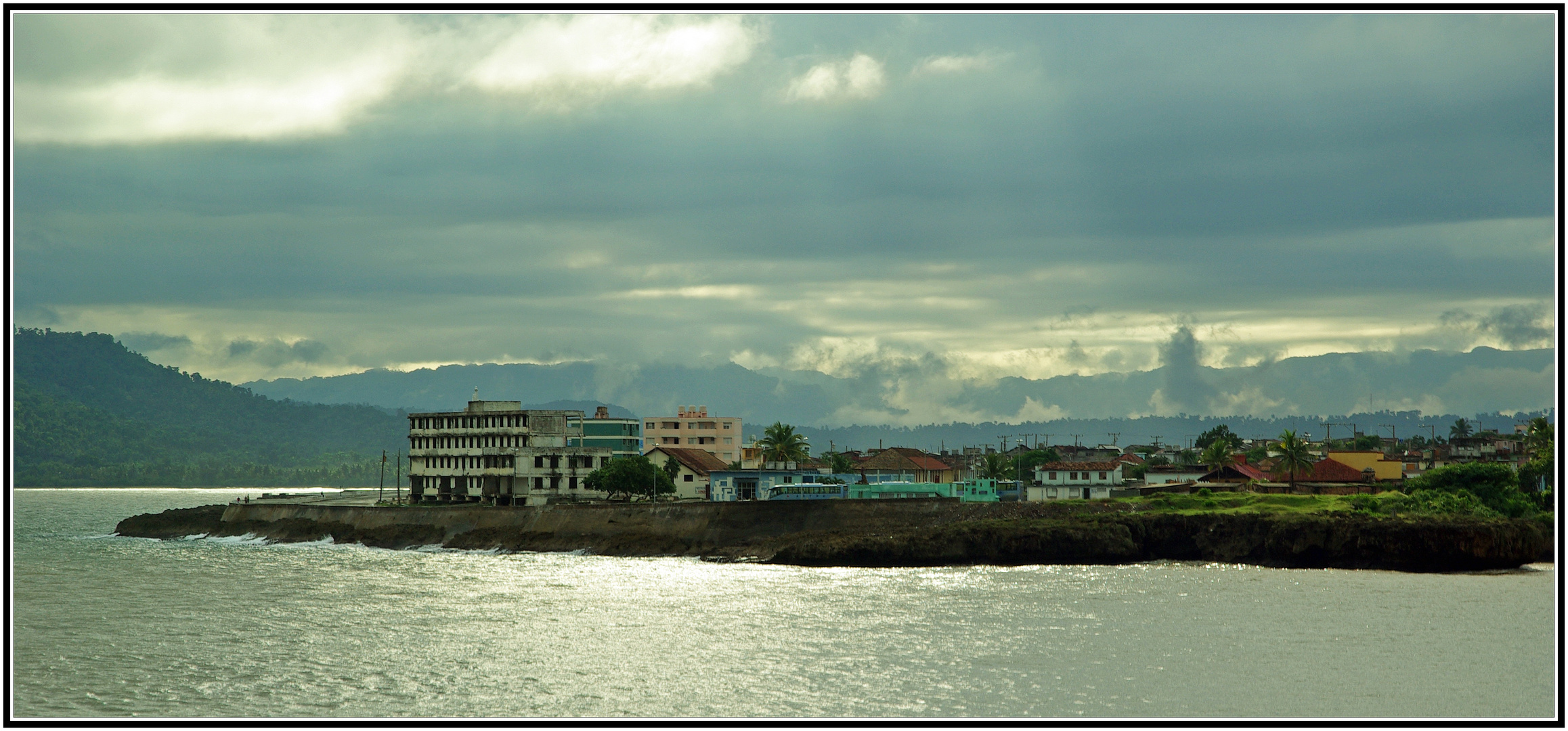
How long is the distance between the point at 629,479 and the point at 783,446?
21720mm

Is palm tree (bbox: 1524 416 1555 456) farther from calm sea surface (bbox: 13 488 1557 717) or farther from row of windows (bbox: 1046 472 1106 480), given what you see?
row of windows (bbox: 1046 472 1106 480)

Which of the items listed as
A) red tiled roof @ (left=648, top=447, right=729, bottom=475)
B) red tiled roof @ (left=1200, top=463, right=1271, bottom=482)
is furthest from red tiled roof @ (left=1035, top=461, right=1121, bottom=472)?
red tiled roof @ (left=648, top=447, right=729, bottom=475)

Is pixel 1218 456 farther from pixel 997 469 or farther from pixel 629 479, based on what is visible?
pixel 629 479

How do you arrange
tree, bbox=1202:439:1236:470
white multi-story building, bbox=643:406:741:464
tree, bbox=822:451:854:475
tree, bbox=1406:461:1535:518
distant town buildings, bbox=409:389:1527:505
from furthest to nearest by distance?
white multi-story building, bbox=643:406:741:464 < tree, bbox=822:451:854:475 < tree, bbox=1202:439:1236:470 < distant town buildings, bbox=409:389:1527:505 < tree, bbox=1406:461:1535:518

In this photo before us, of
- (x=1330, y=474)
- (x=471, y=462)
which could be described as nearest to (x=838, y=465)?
(x=471, y=462)

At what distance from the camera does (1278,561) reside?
88500 mm

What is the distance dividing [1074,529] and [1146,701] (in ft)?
161

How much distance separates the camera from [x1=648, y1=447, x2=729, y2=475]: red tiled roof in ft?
454

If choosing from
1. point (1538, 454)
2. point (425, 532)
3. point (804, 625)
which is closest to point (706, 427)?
point (425, 532)

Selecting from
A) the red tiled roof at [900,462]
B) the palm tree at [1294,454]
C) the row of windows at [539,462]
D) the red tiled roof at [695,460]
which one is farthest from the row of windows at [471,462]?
the palm tree at [1294,454]

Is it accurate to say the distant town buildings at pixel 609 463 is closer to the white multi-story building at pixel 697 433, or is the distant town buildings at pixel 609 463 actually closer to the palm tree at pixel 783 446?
the palm tree at pixel 783 446

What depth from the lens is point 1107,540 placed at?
91312 millimetres

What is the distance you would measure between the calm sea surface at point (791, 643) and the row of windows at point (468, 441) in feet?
165

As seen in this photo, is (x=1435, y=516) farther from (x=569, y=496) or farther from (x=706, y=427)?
(x=706, y=427)
